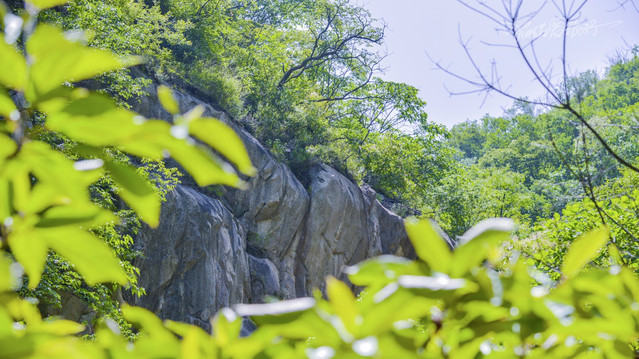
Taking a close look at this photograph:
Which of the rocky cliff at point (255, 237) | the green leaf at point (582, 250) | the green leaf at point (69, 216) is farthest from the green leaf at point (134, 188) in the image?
the rocky cliff at point (255, 237)

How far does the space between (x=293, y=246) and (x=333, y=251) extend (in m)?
1.39

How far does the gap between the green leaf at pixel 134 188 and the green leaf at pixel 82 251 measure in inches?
1.6

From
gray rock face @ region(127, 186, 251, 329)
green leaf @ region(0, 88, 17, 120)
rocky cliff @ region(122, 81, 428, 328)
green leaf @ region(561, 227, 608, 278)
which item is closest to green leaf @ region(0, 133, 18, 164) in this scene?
green leaf @ region(0, 88, 17, 120)

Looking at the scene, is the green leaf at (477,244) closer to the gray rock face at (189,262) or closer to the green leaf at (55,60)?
the green leaf at (55,60)

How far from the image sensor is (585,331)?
Result: 1.41ft

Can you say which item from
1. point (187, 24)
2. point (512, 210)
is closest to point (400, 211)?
point (187, 24)

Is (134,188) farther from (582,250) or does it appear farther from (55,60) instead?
(582,250)

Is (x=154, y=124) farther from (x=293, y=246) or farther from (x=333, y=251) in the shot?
(x=333, y=251)

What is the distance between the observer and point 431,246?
0.39 meters

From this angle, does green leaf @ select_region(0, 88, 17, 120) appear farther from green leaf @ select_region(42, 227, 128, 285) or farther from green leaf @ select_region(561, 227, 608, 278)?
green leaf @ select_region(561, 227, 608, 278)

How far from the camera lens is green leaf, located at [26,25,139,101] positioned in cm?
34

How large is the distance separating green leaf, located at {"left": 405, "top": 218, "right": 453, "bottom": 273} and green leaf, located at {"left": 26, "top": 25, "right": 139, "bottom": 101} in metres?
0.27

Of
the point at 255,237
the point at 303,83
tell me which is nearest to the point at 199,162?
the point at 255,237

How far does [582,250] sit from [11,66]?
52 cm
